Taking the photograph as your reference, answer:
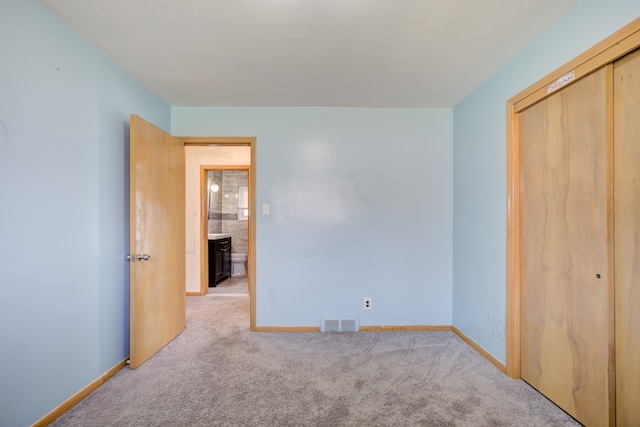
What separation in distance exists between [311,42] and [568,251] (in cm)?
206

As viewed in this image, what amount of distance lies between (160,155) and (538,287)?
124 inches

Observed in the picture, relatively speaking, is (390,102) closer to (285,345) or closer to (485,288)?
(485,288)

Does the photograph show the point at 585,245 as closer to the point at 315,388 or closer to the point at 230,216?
the point at 315,388

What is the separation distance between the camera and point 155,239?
2.47m

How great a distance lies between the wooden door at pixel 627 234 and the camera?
1.33 m

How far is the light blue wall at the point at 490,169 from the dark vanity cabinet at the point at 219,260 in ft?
12.4

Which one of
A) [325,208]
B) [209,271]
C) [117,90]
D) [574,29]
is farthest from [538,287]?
Result: [209,271]

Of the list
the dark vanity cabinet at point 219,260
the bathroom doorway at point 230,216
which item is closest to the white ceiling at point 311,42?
the dark vanity cabinet at point 219,260

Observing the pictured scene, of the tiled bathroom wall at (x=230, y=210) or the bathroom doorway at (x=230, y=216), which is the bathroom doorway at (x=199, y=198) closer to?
the bathroom doorway at (x=230, y=216)

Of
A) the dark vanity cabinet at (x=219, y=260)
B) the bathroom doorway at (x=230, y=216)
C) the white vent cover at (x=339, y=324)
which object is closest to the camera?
the white vent cover at (x=339, y=324)

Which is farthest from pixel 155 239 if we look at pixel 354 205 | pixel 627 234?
pixel 627 234

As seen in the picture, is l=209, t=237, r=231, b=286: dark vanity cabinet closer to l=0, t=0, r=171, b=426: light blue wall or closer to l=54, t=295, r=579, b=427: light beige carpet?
l=54, t=295, r=579, b=427: light beige carpet

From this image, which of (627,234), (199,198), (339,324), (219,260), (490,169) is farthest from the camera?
(219,260)

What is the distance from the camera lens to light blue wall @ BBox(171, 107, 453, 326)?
3021 millimetres
